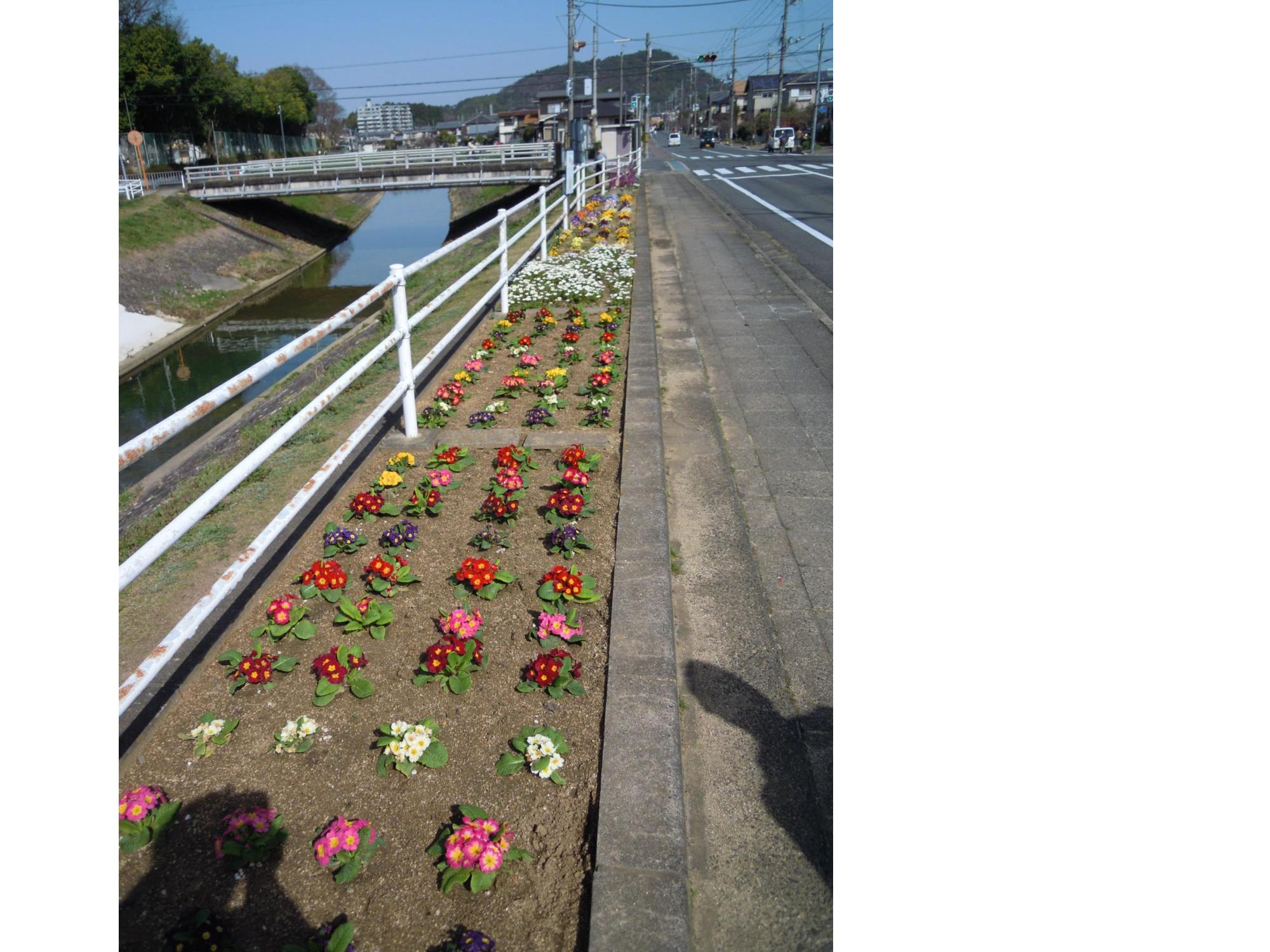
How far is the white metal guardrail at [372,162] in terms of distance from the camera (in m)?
34.2

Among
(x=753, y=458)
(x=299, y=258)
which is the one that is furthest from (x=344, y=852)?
(x=299, y=258)

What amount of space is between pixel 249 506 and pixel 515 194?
144 ft

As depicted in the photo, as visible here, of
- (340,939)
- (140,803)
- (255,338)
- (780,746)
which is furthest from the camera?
(255,338)

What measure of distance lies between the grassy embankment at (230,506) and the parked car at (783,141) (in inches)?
1973

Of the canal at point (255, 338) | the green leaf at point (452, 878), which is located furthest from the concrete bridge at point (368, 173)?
the green leaf at point (452, 878)

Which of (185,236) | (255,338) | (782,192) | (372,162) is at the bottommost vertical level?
(255,338)

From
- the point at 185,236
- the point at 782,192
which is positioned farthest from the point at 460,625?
the point at 185,236

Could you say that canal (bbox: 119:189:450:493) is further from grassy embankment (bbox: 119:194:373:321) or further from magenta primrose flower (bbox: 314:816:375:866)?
magenta primrose flower (bbox: 314:816:375:866)

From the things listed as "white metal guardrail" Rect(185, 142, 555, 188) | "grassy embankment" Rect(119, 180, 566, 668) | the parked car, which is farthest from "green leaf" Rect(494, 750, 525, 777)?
the parked car

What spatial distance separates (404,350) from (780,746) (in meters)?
2.86

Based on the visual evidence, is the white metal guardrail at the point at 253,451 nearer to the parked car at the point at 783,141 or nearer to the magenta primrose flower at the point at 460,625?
the magenta primrose flower at the point at 460,625

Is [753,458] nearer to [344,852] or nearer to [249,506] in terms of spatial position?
[249,506]

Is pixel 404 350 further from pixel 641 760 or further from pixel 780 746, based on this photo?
pixel 780 746

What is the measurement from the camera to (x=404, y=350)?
4.14 m
